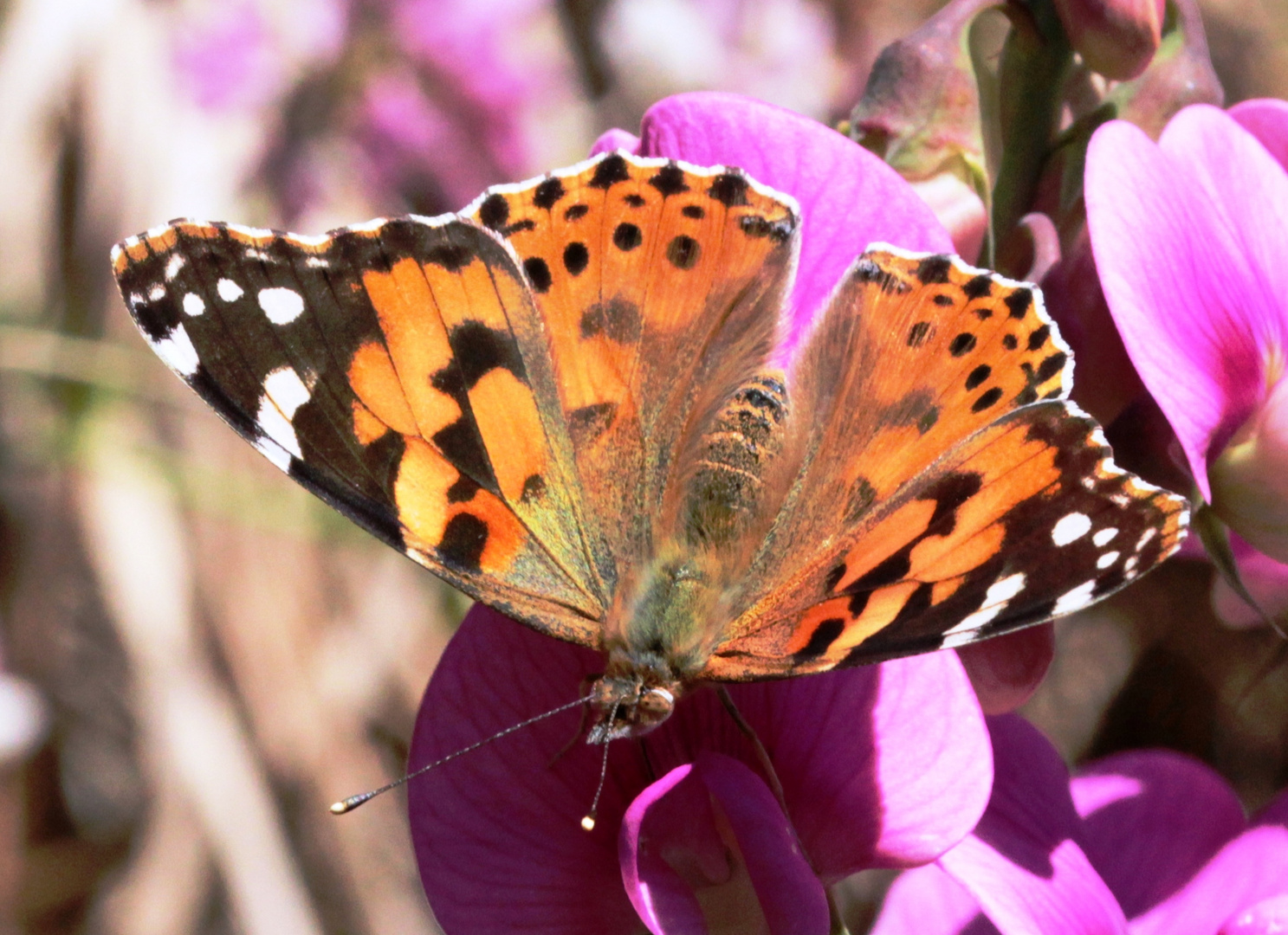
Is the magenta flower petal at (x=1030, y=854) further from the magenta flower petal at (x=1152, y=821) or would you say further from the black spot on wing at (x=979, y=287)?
the black spot on wing at (x=979, y=287)

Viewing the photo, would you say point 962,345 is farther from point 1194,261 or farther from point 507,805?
point 507,805

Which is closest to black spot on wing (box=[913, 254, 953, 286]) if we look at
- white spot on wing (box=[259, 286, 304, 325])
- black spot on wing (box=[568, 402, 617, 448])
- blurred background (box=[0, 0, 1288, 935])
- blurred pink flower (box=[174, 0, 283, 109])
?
black spot on wing (box=[568, 402, 617, 448])

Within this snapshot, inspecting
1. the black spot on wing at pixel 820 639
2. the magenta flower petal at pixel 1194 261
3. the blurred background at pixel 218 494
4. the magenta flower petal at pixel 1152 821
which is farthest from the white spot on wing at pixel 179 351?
the blurred background at pixel 218 494

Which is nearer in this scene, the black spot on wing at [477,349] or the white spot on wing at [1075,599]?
the white spot on wing at [1075,599]

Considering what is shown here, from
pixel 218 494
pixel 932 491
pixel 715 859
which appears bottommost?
pixel 715 859

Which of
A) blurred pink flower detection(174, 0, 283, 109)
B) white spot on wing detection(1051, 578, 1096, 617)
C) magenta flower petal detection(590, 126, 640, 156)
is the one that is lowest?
white spot on wing detection(1051, 578, 1096, 617)

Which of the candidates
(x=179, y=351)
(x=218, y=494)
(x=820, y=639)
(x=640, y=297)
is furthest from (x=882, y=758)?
(x=218, y=494)

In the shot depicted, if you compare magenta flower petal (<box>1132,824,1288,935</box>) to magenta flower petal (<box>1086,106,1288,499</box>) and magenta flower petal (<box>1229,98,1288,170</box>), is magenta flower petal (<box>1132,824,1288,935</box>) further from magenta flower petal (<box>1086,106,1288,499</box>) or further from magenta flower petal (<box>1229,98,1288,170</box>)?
magenta flower petal (<box>1229,98,1288,170</box>)
